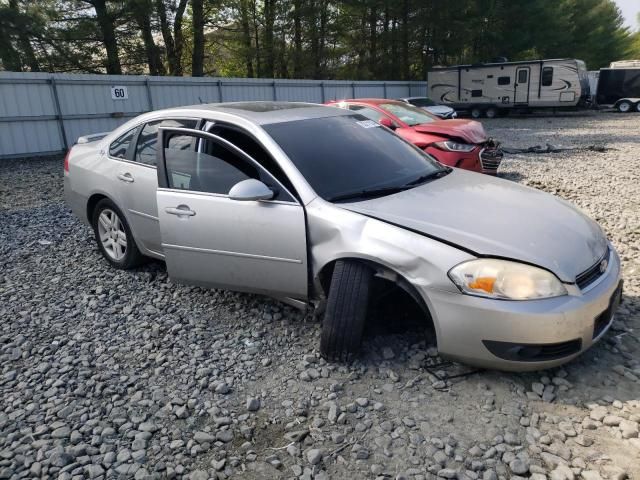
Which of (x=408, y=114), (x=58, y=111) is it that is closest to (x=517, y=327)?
(x=408, y=114)

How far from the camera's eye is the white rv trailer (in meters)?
25.2

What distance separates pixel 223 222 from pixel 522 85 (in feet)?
86.4

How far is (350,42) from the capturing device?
33.3 meters

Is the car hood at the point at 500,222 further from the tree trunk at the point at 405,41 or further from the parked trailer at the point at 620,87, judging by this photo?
the tree trunk at the point at 405,41

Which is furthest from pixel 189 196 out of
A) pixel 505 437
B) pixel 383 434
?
pixel 505 437

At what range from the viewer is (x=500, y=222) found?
3047mm

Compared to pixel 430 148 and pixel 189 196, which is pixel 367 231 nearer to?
pixel 189 196

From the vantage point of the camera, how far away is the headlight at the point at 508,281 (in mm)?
2690

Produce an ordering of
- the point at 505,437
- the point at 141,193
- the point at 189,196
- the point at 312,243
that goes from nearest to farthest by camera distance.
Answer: the point at 505,437 < the point at 312,243 < the point at 189,196 < the point at 141,193

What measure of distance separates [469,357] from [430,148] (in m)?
5.61

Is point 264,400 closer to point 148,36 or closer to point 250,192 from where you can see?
point 250,192

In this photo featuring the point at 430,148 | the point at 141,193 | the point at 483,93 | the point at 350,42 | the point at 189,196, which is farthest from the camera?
the point at 350,42

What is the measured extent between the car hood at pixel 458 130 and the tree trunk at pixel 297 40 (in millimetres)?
23498

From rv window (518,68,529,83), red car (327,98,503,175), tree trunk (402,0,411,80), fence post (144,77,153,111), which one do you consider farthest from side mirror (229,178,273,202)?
tree trunk (402,0,411,80)
